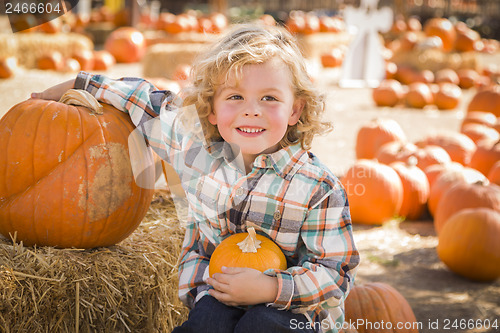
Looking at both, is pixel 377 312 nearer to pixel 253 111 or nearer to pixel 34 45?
pixel 253 111

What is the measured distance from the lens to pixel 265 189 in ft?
6.89

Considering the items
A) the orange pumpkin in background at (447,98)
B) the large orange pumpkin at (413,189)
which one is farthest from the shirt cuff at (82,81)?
the orange pumpkin in background at (447,98)

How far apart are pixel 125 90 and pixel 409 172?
3.10 meters

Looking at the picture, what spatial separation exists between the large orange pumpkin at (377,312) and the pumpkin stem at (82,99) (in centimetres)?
157

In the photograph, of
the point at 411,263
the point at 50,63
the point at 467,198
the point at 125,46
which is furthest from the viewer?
the point at 125,46

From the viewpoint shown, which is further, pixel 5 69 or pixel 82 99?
pixel 5 69

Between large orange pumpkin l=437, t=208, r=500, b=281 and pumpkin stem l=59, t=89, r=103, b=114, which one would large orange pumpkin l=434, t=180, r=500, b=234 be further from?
pumpkin stem l=59, t=89, r=103, b=114

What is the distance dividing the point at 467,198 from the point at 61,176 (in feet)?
10.1

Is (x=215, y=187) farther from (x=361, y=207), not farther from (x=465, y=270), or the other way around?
(x=361, y=207)

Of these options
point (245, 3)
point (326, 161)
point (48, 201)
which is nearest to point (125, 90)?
point (48, 201)

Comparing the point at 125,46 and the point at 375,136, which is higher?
the point at 375,136

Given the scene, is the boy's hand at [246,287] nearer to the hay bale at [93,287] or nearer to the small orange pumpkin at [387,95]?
the hay bale at [93,287]

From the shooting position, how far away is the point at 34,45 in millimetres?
11273

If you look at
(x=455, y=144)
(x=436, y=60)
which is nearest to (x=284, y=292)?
(x=455, y=144)
